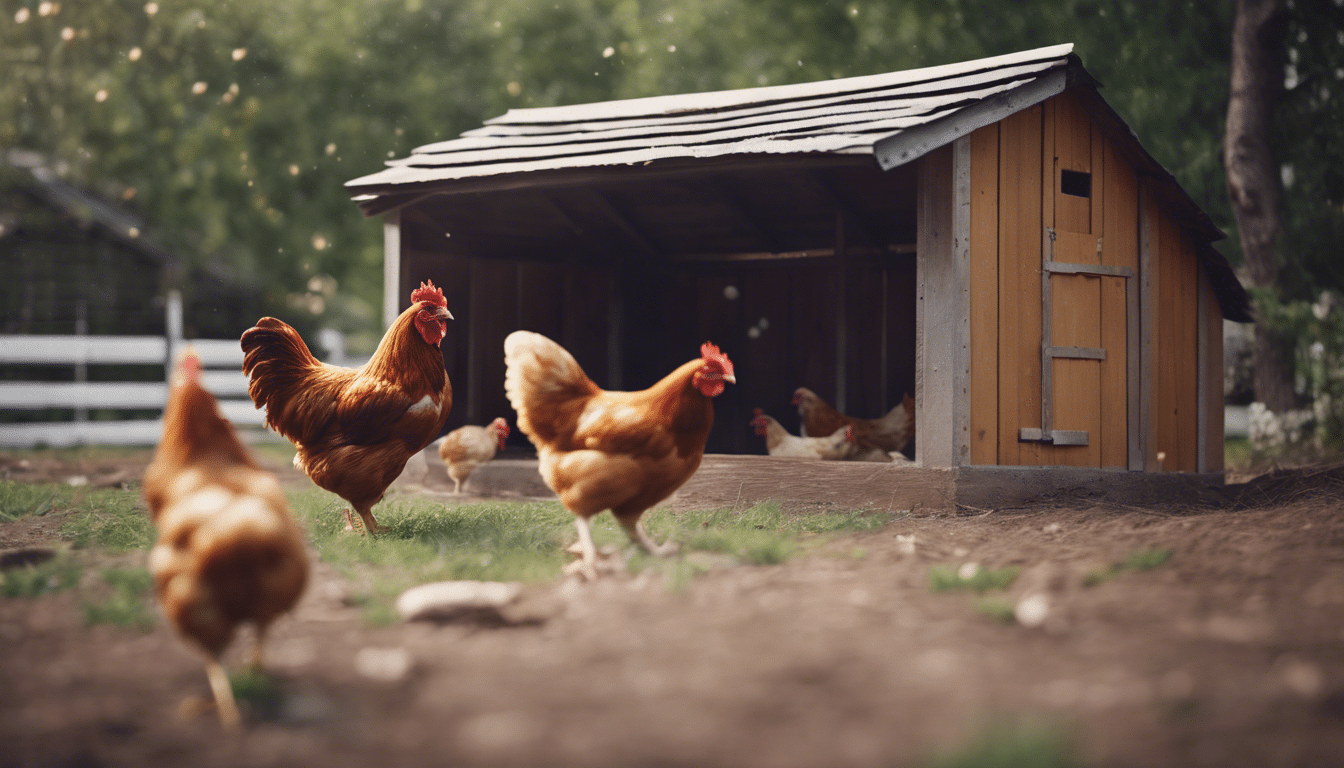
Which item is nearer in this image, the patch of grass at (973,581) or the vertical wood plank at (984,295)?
the patch of grass at (973,581)

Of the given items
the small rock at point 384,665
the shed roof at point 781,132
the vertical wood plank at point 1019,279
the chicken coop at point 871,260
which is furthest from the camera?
the vertical wood plank at point 1019,279

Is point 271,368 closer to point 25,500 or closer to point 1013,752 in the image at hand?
point 25,500

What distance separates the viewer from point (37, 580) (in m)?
4.75

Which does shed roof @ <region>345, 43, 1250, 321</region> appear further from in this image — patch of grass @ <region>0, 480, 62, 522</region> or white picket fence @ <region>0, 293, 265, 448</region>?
white picket fence @ <region>0, 293, 265, 448</region>

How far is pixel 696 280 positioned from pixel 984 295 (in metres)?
4.99

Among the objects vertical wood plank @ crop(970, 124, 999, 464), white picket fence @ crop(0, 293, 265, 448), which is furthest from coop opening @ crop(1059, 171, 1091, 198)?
white picket fence @ crop(0, 293, 265, 448)

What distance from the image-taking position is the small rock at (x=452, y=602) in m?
4.12

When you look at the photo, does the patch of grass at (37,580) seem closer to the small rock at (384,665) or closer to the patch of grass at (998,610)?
the small rock at (384,665)

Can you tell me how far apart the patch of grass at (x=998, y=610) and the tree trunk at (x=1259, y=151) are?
10575 millimetres

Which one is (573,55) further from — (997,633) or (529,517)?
(997,633)

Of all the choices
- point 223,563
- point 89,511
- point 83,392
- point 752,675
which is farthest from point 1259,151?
point 83,392

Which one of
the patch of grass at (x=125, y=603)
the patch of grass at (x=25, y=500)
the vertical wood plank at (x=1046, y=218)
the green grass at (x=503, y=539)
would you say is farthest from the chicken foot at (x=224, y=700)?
the vertical wood plank at (x=1046, y=218)

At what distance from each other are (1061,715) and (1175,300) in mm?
7149

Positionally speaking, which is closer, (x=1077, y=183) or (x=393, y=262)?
(x=1077, y=183)
